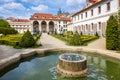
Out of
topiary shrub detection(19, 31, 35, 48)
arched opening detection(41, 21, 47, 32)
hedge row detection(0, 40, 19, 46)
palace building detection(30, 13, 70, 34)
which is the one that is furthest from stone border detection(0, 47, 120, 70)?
arched opening detection(41, 21, 47, 32)

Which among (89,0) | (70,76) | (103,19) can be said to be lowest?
(70,76)

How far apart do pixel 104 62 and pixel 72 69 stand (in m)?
3.70

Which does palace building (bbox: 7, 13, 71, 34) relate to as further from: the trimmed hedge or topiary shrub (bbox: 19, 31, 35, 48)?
the trimmed hedge

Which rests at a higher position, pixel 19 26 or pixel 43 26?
pixel 19 26

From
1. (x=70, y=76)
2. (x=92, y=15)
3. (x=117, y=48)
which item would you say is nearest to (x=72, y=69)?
(x=70, y=76)

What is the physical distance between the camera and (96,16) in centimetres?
2958

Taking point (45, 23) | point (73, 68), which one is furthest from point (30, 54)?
point (45, 23)

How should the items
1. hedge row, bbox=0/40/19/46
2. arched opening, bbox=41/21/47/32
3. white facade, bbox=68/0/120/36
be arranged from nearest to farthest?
hedge row, bbox=0/40/19/46
white facade, bbox=68/0/120/36
arched opening, bbox=41/21/47/32

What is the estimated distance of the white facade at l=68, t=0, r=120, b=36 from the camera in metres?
24.5

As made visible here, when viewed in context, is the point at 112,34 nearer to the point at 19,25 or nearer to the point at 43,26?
the point at 43,26

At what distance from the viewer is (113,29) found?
14.3 m

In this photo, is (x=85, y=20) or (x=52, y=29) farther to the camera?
(x=52, y=29)

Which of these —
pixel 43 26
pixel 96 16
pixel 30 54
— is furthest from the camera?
pixel 43 26

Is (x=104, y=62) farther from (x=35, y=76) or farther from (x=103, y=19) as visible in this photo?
(x=103, y=19)
